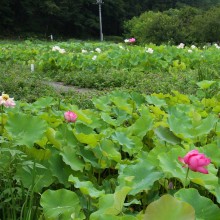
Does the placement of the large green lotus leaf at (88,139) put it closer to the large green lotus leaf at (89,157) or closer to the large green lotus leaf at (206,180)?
the large green lotus leaf at (89,157)

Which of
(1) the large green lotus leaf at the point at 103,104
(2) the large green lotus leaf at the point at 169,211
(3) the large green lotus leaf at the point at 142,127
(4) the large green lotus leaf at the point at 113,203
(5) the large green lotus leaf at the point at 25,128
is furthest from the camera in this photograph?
(1) the large green lotus leaf at the point at 103,104

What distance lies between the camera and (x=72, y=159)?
1.58 metres

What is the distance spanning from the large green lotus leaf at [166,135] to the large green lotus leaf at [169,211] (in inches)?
31.6

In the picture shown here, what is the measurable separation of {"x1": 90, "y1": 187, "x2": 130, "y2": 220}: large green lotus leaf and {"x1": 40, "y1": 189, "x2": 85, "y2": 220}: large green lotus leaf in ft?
0.28

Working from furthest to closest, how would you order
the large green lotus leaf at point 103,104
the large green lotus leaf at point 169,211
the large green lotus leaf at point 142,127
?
the large green lotus leaf at point 103,104 → the large green lotus leaf at point 142,127 → the large green lotus leaf at point 169,211

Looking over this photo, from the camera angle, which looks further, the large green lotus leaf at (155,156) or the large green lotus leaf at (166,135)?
the large green lotus leaf at (166,135)

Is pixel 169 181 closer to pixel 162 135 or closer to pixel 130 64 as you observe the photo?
pixel 162 135

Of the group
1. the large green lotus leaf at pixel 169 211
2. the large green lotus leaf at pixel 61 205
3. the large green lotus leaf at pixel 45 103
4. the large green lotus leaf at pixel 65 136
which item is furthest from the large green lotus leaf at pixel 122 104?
the large green lotus leaf at pixel 169 211

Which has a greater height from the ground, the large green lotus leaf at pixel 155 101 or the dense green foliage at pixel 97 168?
the dense green foliage at pixel 97 168

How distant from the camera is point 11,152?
1.51 meters

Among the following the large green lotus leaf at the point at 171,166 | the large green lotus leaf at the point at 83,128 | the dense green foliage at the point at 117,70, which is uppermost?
the large green lotus leaf at the point at 171,166

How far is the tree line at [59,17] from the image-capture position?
34469mm

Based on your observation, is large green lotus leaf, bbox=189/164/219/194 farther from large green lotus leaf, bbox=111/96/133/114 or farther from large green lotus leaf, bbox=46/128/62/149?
large green lotus leaf, bbox=111/96/133/114

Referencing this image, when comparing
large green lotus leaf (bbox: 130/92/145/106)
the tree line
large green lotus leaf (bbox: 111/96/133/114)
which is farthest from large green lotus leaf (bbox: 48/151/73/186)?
the tree line
